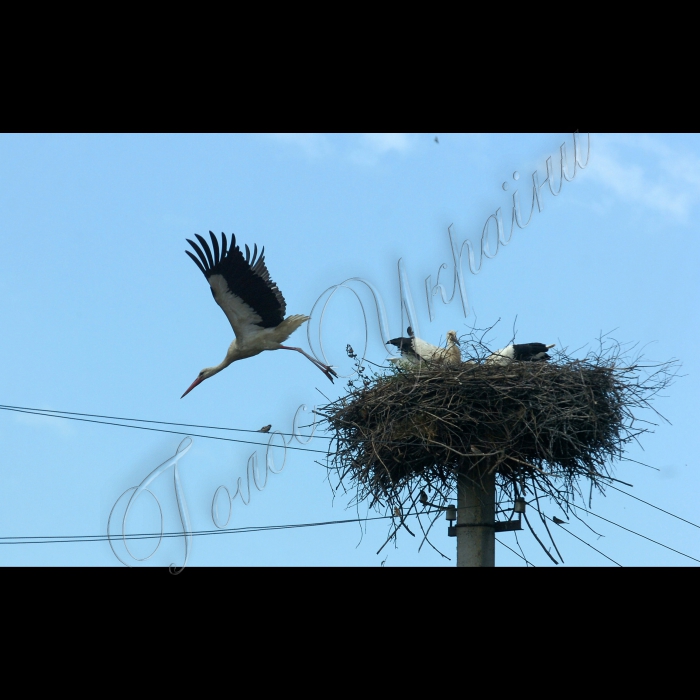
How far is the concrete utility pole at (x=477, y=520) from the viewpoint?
867 centimetres

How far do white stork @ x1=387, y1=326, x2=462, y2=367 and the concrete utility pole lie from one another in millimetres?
989

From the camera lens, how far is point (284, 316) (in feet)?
32.1

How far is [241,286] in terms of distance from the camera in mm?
9453

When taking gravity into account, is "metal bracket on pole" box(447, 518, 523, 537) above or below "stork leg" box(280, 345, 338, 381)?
below

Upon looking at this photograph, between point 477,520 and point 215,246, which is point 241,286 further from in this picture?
point 477,520

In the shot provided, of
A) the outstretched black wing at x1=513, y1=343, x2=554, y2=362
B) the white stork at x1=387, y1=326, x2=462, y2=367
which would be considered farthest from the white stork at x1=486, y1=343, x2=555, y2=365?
the white stork at x1=387, y1=326, x2=462, y2=367

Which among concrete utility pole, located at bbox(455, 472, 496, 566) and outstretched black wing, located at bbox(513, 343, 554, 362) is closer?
concrete utility pole, located at bbox(455, 472, 496, 566)

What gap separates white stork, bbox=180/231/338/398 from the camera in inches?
365

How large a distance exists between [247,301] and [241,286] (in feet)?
0.63

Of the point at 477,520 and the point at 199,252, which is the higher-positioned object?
the point at 199,252

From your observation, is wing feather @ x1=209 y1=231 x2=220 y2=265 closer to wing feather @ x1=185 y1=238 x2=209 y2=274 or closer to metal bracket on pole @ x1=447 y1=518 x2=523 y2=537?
wing feather @ x1=185 y1=238 x2=209 y2=274

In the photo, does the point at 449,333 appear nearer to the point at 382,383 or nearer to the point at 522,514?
the point at 382,383

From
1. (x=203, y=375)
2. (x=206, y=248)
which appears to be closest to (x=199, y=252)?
(x=206, y=248)

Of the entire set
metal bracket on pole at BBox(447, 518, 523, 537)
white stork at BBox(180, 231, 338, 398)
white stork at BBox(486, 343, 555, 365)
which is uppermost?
white stork at BBox(180, 231, 338, 398)
